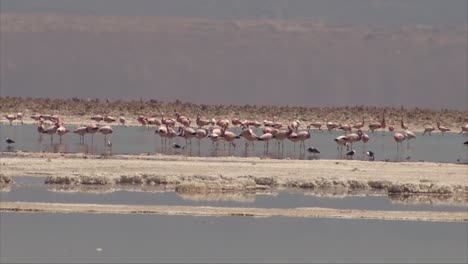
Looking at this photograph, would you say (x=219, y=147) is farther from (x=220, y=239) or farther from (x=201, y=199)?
(x=220, y=239)

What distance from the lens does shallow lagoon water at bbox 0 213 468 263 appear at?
20391 millimetres

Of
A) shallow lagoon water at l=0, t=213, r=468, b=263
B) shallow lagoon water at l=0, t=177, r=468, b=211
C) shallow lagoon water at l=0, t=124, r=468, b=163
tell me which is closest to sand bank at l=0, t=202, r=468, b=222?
shallow lagoon water at l=0, t=213, r=468, b=263

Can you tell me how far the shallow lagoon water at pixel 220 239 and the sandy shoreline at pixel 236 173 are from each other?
19.1ft

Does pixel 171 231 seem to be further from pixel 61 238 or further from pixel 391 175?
pixel 391 175

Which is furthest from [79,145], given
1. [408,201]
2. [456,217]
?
[456,217]

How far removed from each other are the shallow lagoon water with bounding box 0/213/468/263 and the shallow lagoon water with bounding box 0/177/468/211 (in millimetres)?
2489

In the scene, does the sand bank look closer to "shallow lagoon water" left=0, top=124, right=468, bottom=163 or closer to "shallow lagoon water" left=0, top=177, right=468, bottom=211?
"shallow lagoon water" left=0, top=177, right=468, bottom=211

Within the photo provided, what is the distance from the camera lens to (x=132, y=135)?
189ft

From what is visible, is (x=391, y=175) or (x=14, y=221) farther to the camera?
(x=391, y=175)

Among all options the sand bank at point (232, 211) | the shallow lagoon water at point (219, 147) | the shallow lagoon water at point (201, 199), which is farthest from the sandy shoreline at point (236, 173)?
the sand bank at point (232, 211)

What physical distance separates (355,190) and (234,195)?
4208 mm

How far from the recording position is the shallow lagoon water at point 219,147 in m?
43.7

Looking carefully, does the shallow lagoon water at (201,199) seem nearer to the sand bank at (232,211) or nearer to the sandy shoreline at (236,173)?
the sandy shoreline at (236,173)

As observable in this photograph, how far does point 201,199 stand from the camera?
28.4 metres
